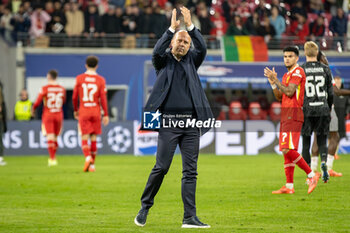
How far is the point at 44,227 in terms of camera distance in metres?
7.90

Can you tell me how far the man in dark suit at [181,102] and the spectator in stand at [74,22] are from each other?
64.8ft

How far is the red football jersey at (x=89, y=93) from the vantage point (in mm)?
15820

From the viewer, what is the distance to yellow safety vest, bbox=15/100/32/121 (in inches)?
935

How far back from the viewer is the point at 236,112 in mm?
23938

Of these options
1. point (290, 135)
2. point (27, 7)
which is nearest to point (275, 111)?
point (27, 7)

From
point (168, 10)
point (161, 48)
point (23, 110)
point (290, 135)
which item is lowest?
point (23, 110)

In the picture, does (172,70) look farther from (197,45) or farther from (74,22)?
(74,22)

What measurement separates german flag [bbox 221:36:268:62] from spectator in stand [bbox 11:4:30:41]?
710 cm

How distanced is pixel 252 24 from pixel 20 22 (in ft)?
26.9

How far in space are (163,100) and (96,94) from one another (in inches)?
327

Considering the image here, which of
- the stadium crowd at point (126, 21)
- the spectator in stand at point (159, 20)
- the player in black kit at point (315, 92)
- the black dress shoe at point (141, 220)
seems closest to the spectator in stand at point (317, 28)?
the stadium crowd at point (126, 21)

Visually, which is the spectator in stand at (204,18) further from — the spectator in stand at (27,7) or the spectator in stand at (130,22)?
the spectator in stand at (27,7)

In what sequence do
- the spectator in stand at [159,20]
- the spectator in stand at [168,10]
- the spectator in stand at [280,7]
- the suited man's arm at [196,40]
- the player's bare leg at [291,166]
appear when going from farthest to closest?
the spectator in stand at [168,10] < the spectator in stand at [159,20] < the spectator in stand at [280,7] < the player's bare leg at [291,166] < the suited man's arm at [196,40]

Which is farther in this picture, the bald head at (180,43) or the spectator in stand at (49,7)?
the spectator in stand at (49,7)
